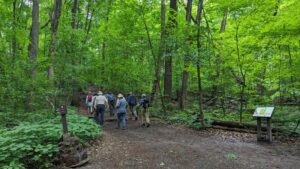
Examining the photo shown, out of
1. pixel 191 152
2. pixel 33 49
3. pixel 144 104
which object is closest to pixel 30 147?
pixel 191 152

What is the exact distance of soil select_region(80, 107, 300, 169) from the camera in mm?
5684

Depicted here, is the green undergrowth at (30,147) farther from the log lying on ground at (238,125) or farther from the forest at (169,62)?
the log lying on ground at (238,125)

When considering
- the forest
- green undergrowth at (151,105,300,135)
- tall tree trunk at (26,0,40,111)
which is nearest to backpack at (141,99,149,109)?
green undergrowth at (151,105,300,135)

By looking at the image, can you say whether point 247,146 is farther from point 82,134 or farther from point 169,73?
point 169,73

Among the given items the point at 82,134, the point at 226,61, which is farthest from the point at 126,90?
the point at 82,134

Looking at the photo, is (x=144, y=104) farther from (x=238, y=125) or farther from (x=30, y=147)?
(x=30, y=147)

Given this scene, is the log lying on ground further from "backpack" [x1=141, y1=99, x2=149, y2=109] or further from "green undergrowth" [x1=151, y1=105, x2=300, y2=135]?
"backpack" [x1=141, y1=99, x2=149, y2=109]

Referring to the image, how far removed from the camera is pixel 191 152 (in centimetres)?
668

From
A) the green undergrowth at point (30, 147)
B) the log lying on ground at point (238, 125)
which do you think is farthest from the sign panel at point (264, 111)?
the green undergrowth at point (30, 147)

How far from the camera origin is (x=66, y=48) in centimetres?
1052

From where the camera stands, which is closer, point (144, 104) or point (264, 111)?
point (264, 111)

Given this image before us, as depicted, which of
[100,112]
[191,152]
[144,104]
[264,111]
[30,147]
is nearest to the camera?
[30,147]

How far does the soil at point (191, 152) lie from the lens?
568cm

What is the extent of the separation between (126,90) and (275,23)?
37.4 ft
